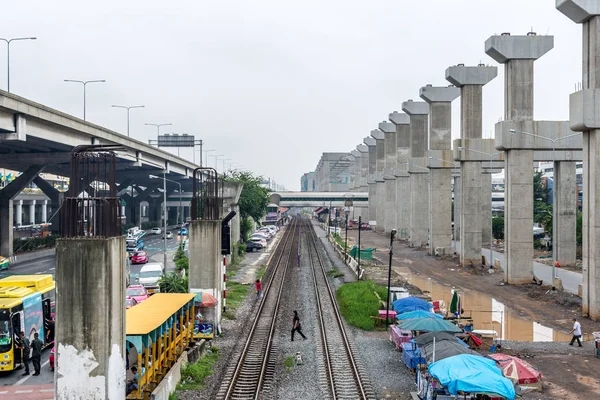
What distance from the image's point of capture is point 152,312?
54.9 feet

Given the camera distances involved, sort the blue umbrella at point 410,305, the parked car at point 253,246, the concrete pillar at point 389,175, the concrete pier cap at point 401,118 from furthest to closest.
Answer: the concrete pillar at point 389,175
the concrete pier cap at point 401,118
the parked car at point 253,246
the blue umbrella at point 410,305

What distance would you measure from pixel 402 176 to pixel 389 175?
25.7ft

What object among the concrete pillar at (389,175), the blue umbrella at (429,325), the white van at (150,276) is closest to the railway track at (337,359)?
the blue umbrella at (429,325)

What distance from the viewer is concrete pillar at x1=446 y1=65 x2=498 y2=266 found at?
4800cm

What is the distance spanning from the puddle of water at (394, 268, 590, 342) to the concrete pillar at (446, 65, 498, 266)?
479 inches

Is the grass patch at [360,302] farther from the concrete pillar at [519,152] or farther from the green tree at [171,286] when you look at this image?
the concrete pillar at [519,152]

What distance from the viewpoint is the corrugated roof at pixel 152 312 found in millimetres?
14727

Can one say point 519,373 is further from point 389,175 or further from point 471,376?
point 389,175

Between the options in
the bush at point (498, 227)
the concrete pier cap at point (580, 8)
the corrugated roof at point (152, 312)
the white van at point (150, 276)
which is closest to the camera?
the corrugated roof at point (152, 312)

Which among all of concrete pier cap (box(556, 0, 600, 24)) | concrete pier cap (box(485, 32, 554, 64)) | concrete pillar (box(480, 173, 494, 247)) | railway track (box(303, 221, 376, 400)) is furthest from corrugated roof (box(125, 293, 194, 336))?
concrete pillar (box(480, 173, 494, 247))

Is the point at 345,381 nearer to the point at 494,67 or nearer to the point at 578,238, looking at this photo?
the point at 494,67

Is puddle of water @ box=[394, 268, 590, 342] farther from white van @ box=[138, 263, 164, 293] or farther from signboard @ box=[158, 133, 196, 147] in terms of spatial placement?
signboard @ box=[158, 133, 196, 147]

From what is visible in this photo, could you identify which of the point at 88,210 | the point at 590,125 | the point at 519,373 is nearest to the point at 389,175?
the point at 590,125

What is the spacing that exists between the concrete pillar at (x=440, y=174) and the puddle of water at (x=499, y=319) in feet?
68.3
